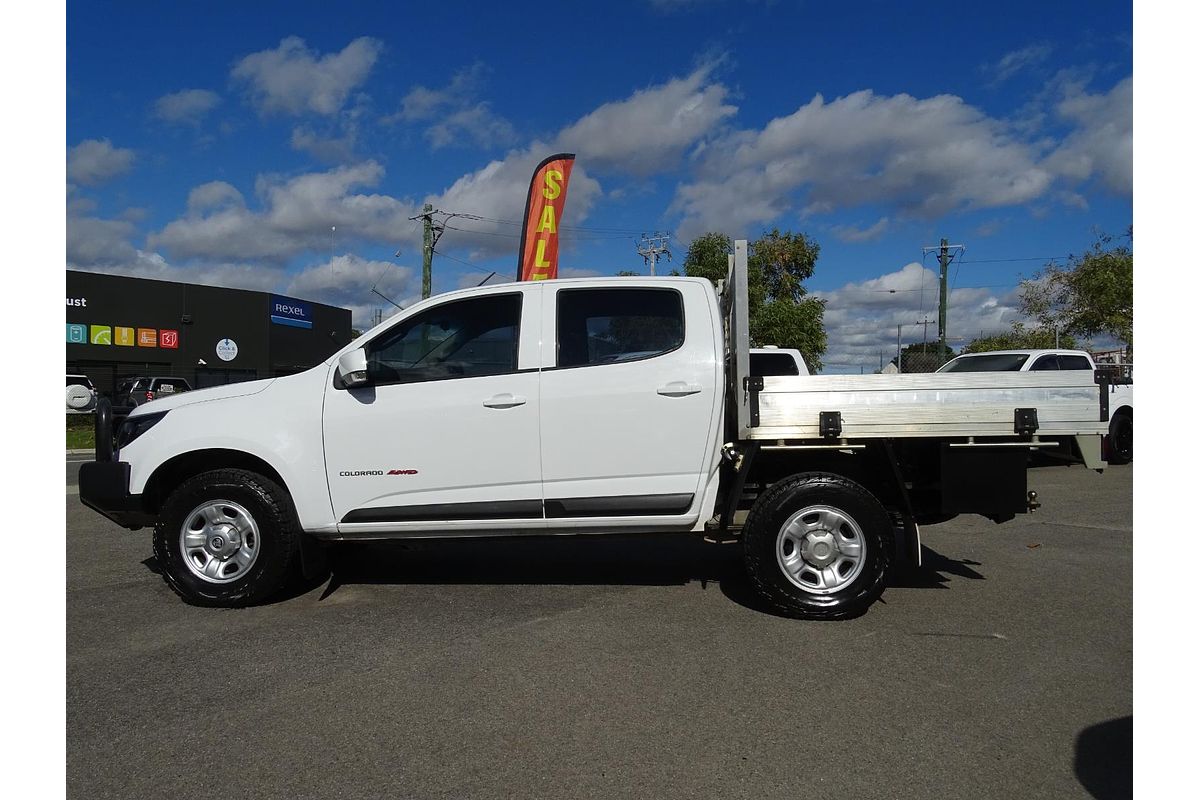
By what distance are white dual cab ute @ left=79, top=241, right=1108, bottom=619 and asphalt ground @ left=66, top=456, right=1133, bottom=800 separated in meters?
0.49

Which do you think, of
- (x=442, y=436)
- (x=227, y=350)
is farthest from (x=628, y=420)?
(x=227, y=350)

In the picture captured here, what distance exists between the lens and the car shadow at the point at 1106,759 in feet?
9.41

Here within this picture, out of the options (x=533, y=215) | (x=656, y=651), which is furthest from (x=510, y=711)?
(x=533, y=215)

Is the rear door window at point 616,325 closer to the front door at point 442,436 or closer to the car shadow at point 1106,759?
the front door at point 442,436

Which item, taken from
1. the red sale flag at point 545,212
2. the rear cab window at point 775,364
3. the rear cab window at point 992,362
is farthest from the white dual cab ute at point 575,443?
the red sale flag at point 545,212

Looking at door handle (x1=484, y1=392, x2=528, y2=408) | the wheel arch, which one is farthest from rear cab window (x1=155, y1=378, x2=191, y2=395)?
door handle (x1=484, y1=392, x2=528, y2=408)

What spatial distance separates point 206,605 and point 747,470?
3484mm

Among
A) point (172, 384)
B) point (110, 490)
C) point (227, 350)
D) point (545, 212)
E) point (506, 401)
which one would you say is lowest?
point (110, 490)

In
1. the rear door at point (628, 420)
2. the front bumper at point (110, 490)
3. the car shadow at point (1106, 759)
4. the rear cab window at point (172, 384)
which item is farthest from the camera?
the rear cab window at point (172, 384)

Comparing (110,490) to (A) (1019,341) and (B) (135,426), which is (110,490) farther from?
(A) (1019,341)

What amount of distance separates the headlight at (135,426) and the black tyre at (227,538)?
49 cm

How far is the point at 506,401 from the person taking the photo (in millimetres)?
4863

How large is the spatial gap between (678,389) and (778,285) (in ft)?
79.8

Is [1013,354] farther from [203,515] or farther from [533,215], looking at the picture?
[203,515]
